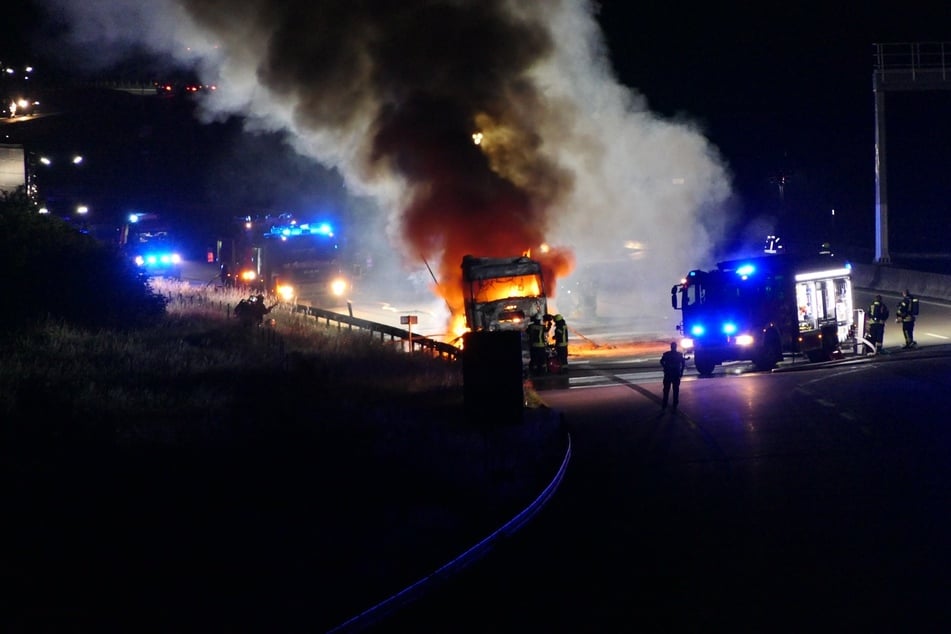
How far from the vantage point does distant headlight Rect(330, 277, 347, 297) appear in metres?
34.4

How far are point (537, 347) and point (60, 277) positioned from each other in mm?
9961

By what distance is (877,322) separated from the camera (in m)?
24.5

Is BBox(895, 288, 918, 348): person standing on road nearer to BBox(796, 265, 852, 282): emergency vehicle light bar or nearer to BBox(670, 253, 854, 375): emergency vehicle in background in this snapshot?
BBox(796, 265, 852, 282): emergency vehicle light bar

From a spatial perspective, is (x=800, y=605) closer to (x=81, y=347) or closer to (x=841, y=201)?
(x=81, y=347)

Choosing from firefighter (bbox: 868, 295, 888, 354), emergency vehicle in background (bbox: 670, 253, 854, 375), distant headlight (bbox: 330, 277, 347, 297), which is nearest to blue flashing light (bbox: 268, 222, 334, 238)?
distant headlight (bbox: 330, 277, 347, 297)

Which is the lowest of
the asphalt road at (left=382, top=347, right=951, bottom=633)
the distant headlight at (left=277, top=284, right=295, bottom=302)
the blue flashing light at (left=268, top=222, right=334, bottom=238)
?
the asphalt road at (left=382, top=347, right=951, bottom=633)

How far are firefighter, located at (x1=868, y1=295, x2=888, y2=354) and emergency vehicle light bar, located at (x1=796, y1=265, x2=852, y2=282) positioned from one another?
115cm

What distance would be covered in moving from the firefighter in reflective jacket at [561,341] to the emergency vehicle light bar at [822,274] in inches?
209

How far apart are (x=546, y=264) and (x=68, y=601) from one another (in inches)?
912

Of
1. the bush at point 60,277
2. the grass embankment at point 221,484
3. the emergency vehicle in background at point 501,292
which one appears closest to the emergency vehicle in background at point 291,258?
the emergency vehicle in background at point 501,292

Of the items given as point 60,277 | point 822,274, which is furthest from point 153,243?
point 822,274

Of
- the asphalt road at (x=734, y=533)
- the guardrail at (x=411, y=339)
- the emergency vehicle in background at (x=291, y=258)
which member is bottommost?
the asphalt road at (x=734, y=533)

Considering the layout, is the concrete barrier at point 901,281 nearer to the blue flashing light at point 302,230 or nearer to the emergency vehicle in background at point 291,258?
the emergency vehicle in background at point 291,258

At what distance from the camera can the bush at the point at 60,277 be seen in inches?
688
